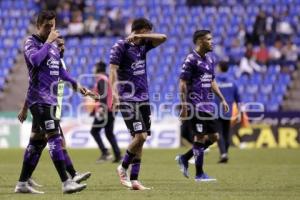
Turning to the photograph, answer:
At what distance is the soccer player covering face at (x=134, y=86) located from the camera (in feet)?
39.4

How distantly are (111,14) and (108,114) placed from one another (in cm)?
1417

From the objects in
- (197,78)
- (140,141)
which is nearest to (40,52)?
(140,141)

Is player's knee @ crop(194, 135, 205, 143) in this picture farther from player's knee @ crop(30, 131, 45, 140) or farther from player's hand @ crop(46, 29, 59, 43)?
player's hand @ crop(46, 29, 59, 43)

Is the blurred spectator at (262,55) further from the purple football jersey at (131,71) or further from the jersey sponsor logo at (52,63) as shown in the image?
the jersey sponsor logo at (52,63)

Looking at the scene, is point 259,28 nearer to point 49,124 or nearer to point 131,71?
point 131,71

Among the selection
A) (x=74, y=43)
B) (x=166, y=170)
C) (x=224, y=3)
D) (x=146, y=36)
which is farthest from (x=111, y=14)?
(x=146, y=36)

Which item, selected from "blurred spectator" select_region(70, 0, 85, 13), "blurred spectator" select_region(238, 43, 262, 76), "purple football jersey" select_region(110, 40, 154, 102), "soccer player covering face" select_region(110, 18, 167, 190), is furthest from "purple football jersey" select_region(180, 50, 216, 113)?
"blurred spectator" select_region(70, 0, 85, 13)

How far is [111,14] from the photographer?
33.3m

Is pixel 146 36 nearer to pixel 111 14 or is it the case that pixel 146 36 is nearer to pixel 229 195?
pixel 229 195

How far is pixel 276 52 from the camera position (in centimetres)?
3045

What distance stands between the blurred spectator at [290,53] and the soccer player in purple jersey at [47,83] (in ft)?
65.2

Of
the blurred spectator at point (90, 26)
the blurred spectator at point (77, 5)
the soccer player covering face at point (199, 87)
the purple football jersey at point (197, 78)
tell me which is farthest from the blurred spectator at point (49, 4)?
the purple football jersey at point (197, 78)

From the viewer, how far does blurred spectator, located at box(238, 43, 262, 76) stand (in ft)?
98.2

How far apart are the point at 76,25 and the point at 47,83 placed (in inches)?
873
